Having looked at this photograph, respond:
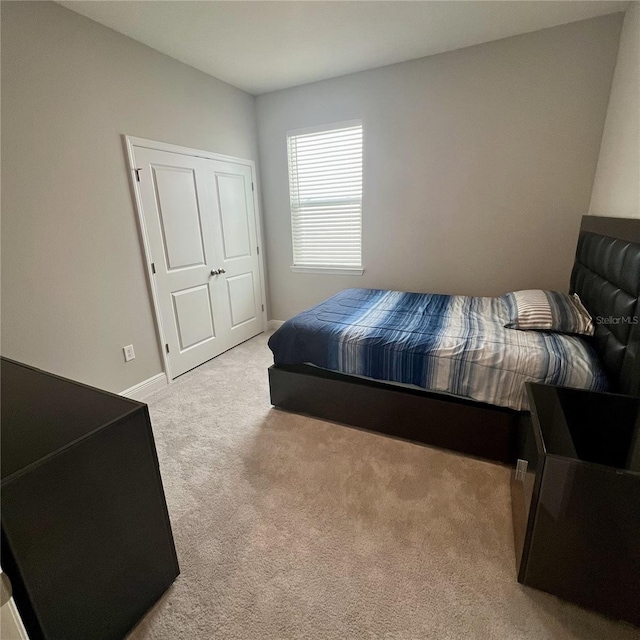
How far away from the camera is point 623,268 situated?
1.62m

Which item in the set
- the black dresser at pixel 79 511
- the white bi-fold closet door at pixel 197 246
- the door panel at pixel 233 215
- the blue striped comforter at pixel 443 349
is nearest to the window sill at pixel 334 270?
the white bi-fold closet door at pixel 197 246

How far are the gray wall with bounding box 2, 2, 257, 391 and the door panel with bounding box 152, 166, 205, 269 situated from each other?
0.26 meters

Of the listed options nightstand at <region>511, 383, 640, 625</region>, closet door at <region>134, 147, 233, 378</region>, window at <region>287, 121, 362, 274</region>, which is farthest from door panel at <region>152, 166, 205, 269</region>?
nightstand at <region>511, 383, 640, 625</region>

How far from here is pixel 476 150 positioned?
9.36 ft

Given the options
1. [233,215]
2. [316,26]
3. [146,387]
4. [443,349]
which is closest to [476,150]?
[316,26]

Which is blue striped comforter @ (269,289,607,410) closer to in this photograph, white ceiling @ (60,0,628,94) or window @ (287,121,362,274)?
window @ (287,121,362,274)

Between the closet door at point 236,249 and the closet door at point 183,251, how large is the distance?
0.20ft

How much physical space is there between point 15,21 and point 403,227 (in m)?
2.95

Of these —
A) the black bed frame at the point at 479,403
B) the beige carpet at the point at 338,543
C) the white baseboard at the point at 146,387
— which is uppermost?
the black bed frame at the point at 479,403

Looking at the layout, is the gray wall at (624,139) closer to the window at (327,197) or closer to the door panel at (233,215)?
the window at (327,197)

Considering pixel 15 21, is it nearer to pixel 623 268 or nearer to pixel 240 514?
pixel 240 514

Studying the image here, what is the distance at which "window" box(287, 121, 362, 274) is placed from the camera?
3365 mm

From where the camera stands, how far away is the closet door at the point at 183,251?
8.77 feet

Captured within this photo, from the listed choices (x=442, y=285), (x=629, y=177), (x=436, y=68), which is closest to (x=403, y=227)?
(x=442, y=285)
